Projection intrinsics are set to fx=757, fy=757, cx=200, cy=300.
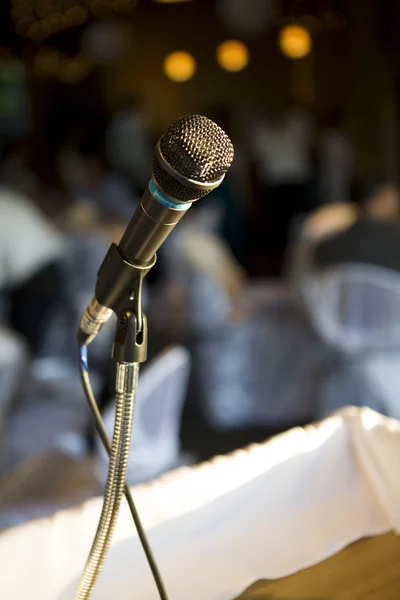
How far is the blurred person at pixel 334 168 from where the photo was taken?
7398mm

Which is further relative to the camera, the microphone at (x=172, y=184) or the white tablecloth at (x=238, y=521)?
the white tablecloth at (x=238, y=521)

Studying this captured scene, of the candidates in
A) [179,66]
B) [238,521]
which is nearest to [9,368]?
[238,521]

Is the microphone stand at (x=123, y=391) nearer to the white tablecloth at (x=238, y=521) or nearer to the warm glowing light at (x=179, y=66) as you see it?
the white tablecloth at (x=238, y=521)

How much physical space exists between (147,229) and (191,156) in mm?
56

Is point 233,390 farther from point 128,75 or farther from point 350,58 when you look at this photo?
point 128,75

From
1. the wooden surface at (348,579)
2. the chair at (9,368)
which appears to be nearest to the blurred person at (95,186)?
the chair at (9,368)

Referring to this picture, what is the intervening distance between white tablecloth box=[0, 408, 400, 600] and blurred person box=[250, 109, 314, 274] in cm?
653

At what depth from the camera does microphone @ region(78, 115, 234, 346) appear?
17.8 inches

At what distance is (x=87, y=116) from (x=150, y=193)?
9093 mm

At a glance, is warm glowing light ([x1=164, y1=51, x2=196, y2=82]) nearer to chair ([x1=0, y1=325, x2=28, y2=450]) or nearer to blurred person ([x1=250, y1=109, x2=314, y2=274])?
blurred person ([x1=250, y1=109, x2=314, y2=274])

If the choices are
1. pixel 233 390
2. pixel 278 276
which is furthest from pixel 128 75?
pixel 233 390

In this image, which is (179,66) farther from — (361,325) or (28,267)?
(361,325)

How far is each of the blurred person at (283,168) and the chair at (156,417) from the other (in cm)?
580

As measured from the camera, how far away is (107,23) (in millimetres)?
7750
